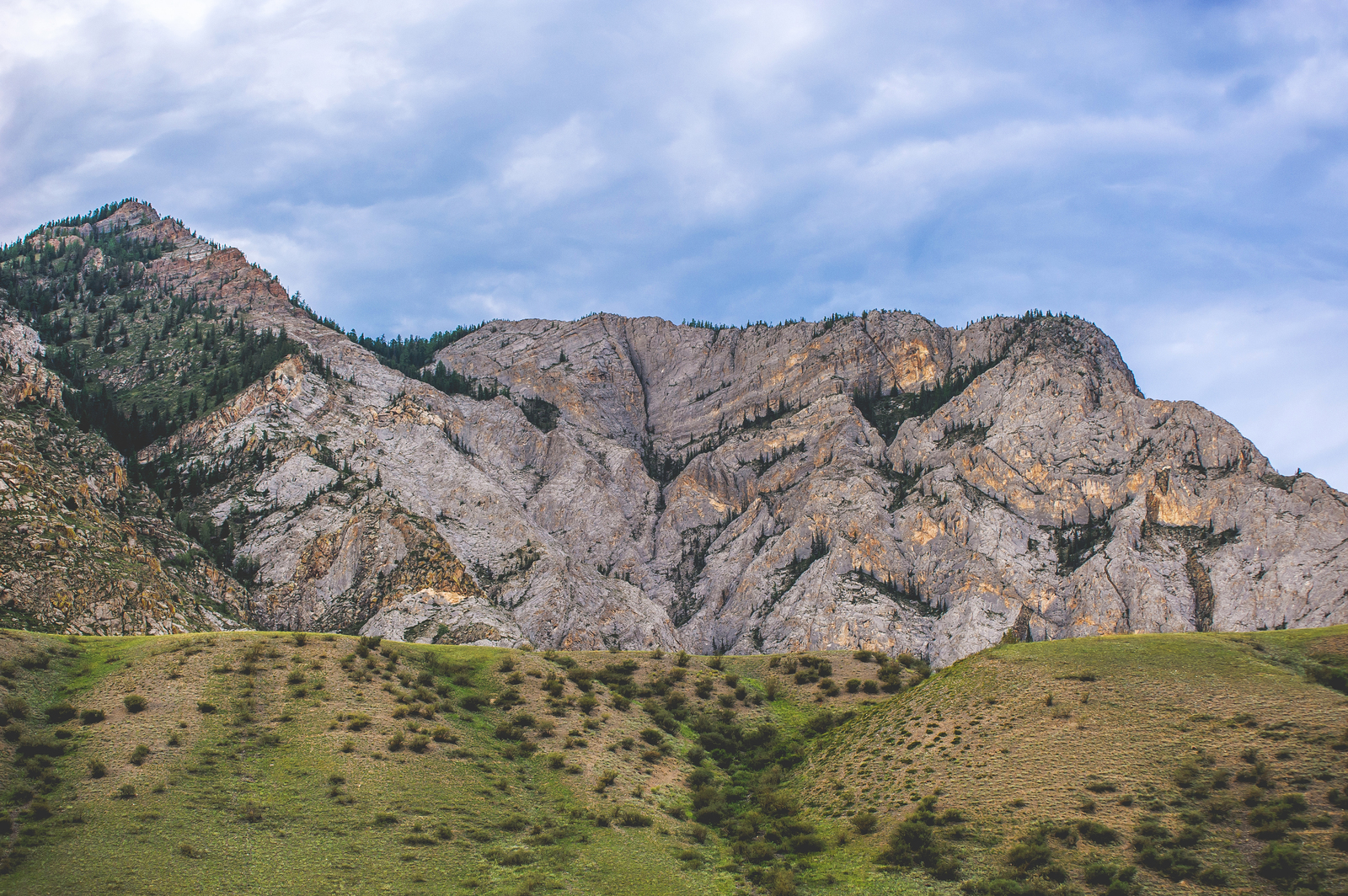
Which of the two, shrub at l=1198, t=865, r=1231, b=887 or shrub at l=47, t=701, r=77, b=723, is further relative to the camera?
shrub at l=47, t=701, r=77, b=723

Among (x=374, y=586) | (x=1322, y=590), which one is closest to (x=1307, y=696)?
(x=374, y=586)

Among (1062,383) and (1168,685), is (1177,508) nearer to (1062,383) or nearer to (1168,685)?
(1062,383)

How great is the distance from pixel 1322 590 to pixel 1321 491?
24.1 meters

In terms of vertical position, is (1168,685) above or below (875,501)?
below

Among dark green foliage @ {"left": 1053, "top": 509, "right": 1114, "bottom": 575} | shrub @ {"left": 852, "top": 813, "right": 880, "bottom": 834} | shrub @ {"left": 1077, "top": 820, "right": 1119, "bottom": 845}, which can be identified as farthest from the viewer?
dark green foliage @ {"left": 1053, "top": 509, "right": 1114, "bottom": 575}

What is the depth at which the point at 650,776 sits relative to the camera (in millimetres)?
41531

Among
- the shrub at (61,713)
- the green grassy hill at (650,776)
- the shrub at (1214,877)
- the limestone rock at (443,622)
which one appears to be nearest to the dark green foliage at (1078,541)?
the limestone rock at (443,622)

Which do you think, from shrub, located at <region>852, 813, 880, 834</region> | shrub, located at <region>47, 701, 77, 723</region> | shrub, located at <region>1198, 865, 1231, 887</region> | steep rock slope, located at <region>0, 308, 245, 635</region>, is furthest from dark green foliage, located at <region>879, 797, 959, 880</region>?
steep rock slope, located at <region>0, 308, 245, 635</region>

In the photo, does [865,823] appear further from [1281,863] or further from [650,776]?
[1281,863]

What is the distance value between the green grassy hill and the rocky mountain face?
84064 mm

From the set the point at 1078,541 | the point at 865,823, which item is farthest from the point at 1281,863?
the point at 1078,541

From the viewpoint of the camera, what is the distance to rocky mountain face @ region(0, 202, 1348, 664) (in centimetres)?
14025

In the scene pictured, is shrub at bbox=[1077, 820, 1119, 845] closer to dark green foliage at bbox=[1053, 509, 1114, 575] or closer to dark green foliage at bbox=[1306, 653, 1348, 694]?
dark green foliage at bbox=[1306, 653, 1348, 694]

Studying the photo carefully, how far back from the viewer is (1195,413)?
178000 mm
